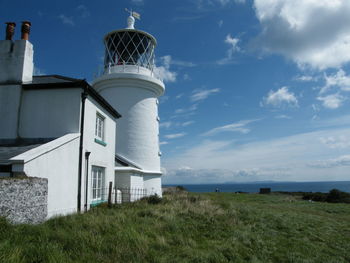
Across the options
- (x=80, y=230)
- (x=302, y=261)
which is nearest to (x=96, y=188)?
(x=80, y=230)

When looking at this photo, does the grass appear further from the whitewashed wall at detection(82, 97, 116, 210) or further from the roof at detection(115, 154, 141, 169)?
the roof at detection(115, 154, 141, 169)

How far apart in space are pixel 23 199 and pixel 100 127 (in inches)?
246

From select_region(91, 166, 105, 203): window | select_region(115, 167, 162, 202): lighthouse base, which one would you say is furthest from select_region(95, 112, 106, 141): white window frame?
select_region(115, 167, 162, 202): lighthouse base

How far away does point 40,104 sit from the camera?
9680 mm

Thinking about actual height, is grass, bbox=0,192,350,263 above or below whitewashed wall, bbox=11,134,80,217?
below

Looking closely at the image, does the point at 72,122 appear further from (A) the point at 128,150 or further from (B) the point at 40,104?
(A) the point at 128,150

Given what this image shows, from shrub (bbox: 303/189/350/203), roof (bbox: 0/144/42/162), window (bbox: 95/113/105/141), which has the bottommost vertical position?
shrub (bbox: 303/189/350/203)

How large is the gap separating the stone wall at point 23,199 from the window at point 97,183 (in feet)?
13.8

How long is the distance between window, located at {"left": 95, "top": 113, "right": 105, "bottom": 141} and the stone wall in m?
4.86

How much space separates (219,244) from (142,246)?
2329 millimetres

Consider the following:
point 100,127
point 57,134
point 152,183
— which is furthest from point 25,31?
point 152,183

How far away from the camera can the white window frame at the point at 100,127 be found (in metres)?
Answer: 11.5

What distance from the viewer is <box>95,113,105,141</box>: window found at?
1153cm

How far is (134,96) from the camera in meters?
16.0
